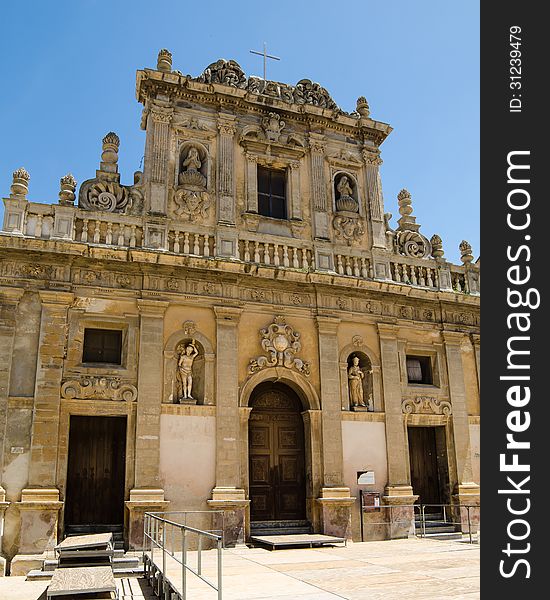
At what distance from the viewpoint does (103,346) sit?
14367 millimetres

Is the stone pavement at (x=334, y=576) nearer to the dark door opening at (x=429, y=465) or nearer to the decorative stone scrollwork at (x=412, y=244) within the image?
the dark door opening at (x=429, y=465)

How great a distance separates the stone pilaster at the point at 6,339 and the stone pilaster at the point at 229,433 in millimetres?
4474

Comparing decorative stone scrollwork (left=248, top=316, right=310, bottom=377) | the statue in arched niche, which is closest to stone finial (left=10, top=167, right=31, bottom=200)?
decorative stone scrollwork (left=248, top=316, right=310, bottom=377)

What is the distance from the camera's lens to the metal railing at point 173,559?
24.1 feet

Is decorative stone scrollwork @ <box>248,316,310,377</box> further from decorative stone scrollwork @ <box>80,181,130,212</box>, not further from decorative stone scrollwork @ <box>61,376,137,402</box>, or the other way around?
decorative stone scrollwork @ <box>80,181,130,212</box>

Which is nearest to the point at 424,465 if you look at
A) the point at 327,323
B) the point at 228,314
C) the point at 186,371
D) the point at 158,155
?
the point at 327,323

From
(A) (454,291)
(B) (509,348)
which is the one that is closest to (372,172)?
(A) (454,291)

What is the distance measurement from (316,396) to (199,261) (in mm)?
4418

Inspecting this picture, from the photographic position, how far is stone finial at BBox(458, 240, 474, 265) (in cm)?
1883

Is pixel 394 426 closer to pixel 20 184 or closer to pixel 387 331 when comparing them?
pixel 387 331

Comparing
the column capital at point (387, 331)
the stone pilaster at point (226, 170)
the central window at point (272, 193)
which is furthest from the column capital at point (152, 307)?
the column capital at point (387, 331)

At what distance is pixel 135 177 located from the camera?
52.4 feet

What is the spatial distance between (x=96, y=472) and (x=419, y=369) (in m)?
9.13

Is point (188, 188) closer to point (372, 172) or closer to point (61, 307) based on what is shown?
point (61, 307)
